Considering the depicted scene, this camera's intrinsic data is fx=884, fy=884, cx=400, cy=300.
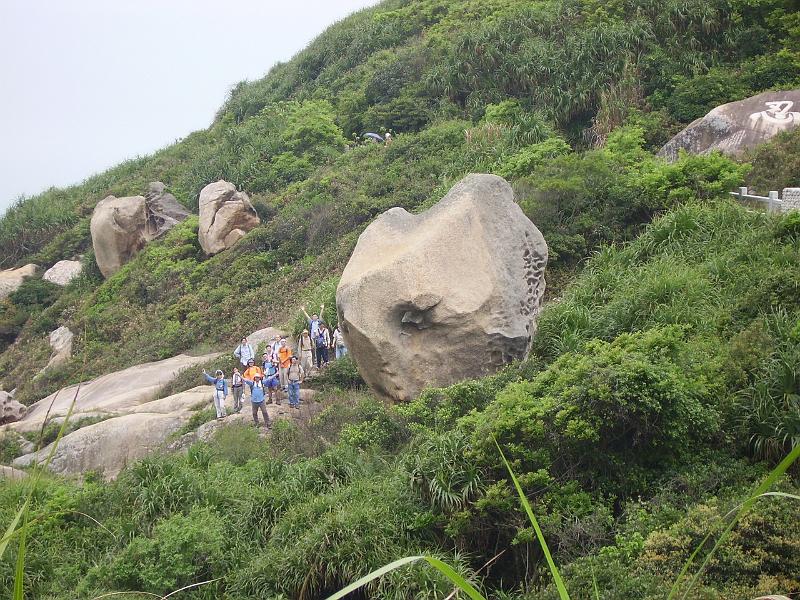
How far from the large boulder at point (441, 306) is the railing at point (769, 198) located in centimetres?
494

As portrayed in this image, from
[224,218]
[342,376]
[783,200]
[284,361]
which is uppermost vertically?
[224,218]

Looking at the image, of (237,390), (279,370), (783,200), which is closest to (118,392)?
(237,390)

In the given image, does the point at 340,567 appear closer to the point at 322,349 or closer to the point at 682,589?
the point at 682,589

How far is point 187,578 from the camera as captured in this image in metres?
11.0

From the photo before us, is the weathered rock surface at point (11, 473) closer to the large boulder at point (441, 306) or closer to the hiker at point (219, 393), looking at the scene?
the hiker at point (219, 393)

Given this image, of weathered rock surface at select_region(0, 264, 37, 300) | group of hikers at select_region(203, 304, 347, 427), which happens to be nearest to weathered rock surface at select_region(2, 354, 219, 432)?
group of hikers at select_region(203, 304, 347, 427)

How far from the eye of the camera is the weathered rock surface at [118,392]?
2028 centimetres

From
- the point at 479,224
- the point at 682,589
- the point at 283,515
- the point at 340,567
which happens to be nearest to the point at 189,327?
the point at 479,224

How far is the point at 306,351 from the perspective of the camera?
1831 cm

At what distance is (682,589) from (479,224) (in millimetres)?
8686

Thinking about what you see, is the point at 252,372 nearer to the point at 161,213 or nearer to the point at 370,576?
the point at 370,576

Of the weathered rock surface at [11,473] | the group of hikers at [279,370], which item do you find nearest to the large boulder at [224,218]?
the group of hikers at [279,370]

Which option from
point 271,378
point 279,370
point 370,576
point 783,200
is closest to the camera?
point 370,576

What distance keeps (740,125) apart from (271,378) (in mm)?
12926
